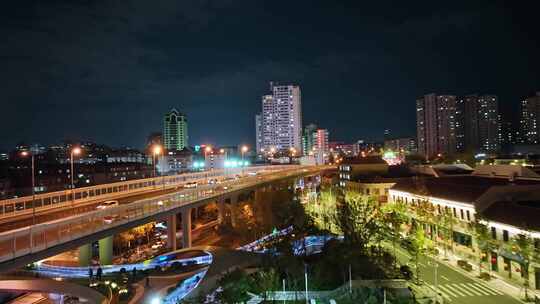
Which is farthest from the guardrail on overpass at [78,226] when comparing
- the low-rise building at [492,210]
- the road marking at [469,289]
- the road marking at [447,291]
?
the low-rise building at [492,210]

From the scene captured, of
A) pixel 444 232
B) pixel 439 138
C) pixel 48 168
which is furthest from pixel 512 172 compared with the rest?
pixel 439 138

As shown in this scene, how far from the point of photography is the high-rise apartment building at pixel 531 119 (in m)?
141

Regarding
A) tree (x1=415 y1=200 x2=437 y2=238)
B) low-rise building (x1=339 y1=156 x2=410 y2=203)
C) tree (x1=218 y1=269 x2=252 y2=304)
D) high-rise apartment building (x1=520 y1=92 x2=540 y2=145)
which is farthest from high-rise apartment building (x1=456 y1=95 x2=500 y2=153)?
tree (x1=218 y1=269 x2=252 y2=304)

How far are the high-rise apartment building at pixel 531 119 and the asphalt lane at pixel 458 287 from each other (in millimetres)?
133438

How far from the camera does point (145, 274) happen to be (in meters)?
28.5

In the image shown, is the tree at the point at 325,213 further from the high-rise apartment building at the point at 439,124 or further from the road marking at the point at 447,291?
the high-rise apartment building at the point at 439,124

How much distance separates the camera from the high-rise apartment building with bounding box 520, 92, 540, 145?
463 ft

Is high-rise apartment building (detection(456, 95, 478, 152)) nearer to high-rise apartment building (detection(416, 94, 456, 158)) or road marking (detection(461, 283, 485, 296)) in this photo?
high-rise apartment building (detection(416, 94, 456, 158))

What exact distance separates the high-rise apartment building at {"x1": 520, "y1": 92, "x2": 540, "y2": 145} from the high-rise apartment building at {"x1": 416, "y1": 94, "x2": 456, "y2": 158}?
27.9 metres

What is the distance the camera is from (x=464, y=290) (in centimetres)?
2492

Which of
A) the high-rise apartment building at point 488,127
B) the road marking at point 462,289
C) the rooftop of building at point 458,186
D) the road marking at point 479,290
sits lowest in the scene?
the road marking at point 479,290

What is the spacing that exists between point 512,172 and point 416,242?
23.3 m

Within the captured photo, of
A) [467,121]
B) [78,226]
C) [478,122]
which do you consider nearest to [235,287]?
[78,226]

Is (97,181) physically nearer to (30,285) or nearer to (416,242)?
Result: (30,285)
